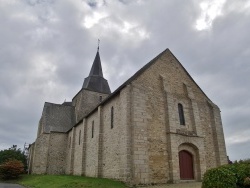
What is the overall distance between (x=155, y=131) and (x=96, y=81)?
2279 cm

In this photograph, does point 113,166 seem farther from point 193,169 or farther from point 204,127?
point 204,127

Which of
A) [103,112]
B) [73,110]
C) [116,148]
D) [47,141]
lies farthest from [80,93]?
[116,148]

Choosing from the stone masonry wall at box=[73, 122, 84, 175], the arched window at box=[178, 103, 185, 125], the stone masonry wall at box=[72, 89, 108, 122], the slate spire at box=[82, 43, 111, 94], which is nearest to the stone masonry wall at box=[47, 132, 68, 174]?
the stone masonry wall at box=[72, 89, 108, 122]

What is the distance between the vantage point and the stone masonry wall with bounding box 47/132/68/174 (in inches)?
1109

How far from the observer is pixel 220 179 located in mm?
8211

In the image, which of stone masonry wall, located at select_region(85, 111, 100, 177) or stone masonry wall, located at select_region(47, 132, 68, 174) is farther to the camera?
stone masonry wall, located at select_region(47, 132, 68, 174)

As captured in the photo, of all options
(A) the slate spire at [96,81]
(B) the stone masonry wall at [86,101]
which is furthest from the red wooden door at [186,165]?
(A) the slate spire at [96,81]

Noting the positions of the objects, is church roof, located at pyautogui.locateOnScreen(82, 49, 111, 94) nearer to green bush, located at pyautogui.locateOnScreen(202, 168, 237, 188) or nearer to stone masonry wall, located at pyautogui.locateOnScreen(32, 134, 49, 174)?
stone masonry wall, located at pyautogui.locateOnScreen(32, 134, 49, 174)

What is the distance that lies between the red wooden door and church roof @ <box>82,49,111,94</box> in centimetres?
2166

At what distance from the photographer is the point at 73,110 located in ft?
116

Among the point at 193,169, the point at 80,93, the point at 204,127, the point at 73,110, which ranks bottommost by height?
the point at 193,169

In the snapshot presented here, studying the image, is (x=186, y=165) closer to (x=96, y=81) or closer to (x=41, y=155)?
(x=41, y=155)

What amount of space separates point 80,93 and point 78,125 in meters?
9.73

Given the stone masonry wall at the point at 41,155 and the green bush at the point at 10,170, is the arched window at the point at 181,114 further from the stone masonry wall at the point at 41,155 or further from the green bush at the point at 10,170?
the green bush at the point at 10,170
